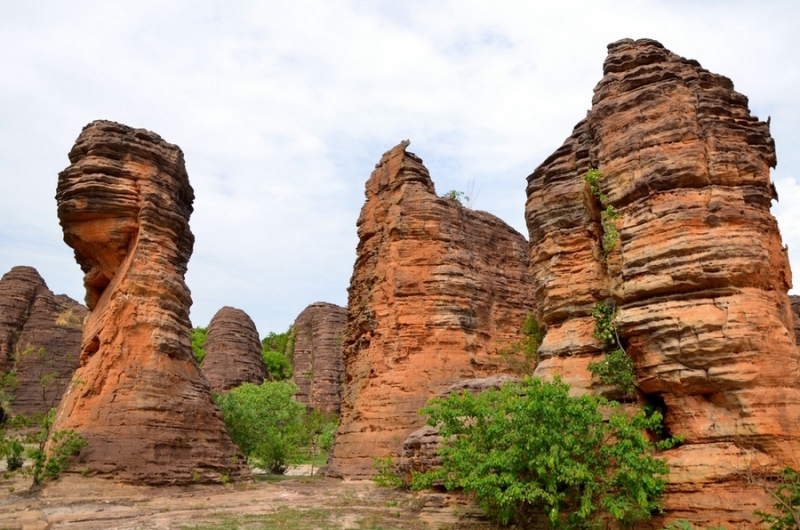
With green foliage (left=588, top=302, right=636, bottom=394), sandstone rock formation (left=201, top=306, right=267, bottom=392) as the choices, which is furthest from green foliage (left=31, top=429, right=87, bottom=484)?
sandstone rock formation (left=201, top=306, right=267, bottom=392)

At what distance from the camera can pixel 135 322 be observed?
1998cm

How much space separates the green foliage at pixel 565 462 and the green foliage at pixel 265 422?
21.1m

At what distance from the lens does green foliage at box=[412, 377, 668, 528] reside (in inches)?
387

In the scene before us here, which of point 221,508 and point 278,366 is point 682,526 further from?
point 278,366

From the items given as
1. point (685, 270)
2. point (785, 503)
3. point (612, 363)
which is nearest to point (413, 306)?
point (612, 363)

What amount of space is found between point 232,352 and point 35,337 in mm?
14763

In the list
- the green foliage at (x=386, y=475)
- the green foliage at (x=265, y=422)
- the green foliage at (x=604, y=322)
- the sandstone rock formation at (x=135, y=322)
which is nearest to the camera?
the green foliage at (x=604, y=322)

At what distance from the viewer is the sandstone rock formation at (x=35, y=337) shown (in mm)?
42312

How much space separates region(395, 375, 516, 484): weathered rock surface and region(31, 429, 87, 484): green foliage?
9.59 meters

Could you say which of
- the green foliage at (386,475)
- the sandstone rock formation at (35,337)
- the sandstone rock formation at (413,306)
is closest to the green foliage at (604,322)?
the green foliage at (386,475)

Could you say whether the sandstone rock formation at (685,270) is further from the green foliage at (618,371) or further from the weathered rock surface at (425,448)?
the weathered rock surface at (425,448)

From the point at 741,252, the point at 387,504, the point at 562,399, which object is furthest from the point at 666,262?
the point at 387,504

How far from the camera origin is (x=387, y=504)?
1577 centimetres

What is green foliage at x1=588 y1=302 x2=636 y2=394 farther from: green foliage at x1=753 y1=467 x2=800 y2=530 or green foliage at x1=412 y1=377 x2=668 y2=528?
green foliage at x1=753 y1=467 x2=800 y2=530
